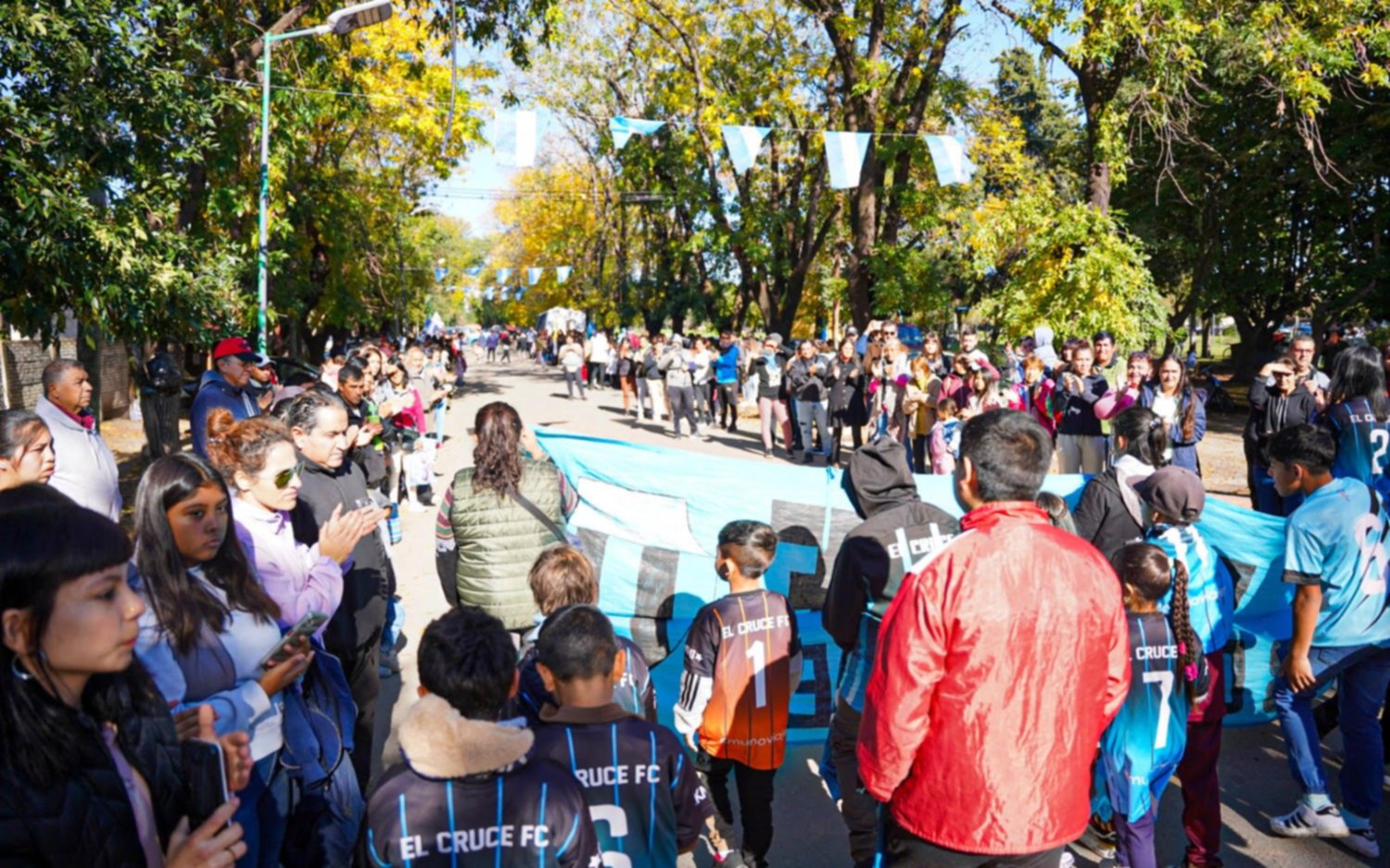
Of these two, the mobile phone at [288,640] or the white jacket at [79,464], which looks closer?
the mobile phone at [288,640]

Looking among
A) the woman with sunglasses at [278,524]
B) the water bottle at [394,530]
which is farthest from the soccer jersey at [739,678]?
the water bottle at [394,530]

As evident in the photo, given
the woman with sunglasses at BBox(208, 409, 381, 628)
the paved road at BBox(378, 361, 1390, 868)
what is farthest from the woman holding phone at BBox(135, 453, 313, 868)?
the paved road at BBox(378, 361, 1390, 868)

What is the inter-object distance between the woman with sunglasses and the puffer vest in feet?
2.32

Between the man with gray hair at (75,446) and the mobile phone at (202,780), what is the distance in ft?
11.9

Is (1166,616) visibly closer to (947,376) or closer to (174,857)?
(174,857)

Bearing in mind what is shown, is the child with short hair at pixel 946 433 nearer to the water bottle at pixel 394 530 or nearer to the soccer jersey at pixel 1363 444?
the soccer jersey at pixel 1363 444

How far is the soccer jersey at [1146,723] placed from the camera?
11.8 feet

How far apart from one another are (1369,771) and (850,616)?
2.44 metres

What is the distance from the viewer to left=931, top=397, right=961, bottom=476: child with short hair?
10.3 m

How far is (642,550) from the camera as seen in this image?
5.28 m

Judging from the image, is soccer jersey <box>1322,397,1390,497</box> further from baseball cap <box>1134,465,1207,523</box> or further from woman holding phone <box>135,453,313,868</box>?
woman holding phone <box>135,453,313,868</box>

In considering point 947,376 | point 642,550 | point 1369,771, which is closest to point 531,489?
point 642,550

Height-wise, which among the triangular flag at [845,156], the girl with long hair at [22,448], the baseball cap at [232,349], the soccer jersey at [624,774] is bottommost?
the soccer jersey at [624,774]

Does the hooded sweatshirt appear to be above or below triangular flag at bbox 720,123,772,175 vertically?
below
